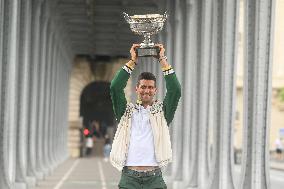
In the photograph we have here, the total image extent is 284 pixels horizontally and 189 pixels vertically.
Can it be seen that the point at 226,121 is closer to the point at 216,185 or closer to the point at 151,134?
the point at 216,185

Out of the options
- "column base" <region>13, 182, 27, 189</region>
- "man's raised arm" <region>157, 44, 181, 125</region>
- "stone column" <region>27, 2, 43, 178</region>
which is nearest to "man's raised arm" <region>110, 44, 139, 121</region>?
"man's raised arm" <region>157, 44, 181, 125</region>

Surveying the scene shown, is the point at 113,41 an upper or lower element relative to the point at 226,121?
upper

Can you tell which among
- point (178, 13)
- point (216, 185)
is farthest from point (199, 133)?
point (178, 13)

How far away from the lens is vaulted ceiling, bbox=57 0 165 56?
43562mm

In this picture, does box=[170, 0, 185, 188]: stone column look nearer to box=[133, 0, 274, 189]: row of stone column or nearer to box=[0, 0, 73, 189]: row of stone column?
box=[133, 0, 274, 189]: row of stone column

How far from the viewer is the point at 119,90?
26.6ft

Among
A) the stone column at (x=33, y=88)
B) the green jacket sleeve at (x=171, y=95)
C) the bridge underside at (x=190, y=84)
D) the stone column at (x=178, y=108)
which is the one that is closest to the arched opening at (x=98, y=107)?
the bridge underside at (x=190, y=84)

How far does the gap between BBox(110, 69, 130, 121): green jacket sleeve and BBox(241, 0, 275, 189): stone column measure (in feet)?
34.2

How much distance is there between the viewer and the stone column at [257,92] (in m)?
18.5

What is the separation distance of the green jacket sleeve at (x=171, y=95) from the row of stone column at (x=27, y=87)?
14.6 metres

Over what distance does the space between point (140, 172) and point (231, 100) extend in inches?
596

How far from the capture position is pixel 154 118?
26.5 ft

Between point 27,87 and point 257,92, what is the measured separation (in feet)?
45.7

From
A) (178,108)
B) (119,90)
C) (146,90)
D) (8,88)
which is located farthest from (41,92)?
(146,90)
